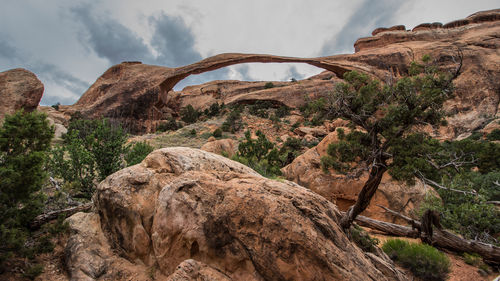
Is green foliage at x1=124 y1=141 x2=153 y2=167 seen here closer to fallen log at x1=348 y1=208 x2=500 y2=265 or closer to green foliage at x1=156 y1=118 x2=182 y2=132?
fallen log at x1=348 y1=208 x2=500 y2=265

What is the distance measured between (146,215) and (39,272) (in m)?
1.64

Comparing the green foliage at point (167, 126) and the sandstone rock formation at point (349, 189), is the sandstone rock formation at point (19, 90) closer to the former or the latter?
the green foliage at point (167, 126)

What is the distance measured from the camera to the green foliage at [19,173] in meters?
3.33

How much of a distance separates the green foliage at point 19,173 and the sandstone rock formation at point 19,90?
1845 centimetres

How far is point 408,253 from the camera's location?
5.23 meters

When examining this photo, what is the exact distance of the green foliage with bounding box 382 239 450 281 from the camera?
4.82 meters

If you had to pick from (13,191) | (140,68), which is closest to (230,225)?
(13,191)

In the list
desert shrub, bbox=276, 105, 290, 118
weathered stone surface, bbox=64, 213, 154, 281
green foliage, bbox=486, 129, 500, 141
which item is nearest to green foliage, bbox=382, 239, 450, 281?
weathered stone surface, bbox=64, 213, 154, 281

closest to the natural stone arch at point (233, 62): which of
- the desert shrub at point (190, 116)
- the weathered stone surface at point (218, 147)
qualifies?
the desert shrub at point (190, 116)

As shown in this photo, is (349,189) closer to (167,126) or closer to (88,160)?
(88,160)

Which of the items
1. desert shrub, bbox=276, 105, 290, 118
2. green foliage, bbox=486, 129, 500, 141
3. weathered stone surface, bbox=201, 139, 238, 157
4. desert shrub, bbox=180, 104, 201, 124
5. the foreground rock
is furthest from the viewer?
desert shrub, bbox=180, 104, 201, 124

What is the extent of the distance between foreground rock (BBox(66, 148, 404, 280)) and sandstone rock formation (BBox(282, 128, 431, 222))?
19.4 feet

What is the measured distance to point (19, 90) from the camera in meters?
17.3

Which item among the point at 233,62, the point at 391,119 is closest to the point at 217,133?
the point at 233,62
